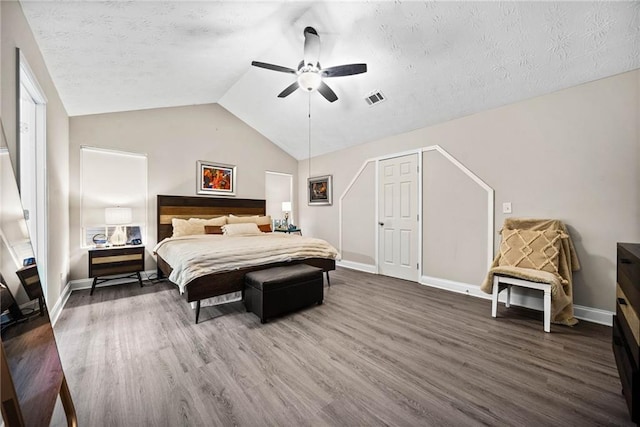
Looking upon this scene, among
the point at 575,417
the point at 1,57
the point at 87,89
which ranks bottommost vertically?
the point at 575,417

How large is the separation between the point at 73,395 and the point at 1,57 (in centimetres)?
203

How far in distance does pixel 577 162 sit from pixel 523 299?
1.60m

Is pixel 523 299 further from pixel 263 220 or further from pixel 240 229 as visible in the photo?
pixel 263 220

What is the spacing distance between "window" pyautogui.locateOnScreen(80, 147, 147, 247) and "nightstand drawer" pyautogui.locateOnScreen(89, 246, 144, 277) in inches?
17.5

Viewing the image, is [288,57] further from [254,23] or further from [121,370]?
[121,370]

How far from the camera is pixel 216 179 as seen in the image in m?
4.98

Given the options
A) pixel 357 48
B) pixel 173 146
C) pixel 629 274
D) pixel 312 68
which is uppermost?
pixel 357 48

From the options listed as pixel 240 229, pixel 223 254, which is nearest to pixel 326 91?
pixel 223 254

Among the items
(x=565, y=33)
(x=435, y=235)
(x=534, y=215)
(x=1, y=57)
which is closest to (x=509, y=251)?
(x=534, y=215)

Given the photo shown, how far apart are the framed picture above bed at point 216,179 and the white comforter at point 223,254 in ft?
4.30

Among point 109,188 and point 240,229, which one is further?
point 240,229

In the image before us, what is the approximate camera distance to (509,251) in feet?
9.30

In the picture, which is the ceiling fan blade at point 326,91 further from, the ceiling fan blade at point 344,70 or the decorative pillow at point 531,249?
the decorative pillow at point 531,249

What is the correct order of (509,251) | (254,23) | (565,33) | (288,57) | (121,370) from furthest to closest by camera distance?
(288,57) → (509,251) → (254,23) → (565,33) → (121,370)
